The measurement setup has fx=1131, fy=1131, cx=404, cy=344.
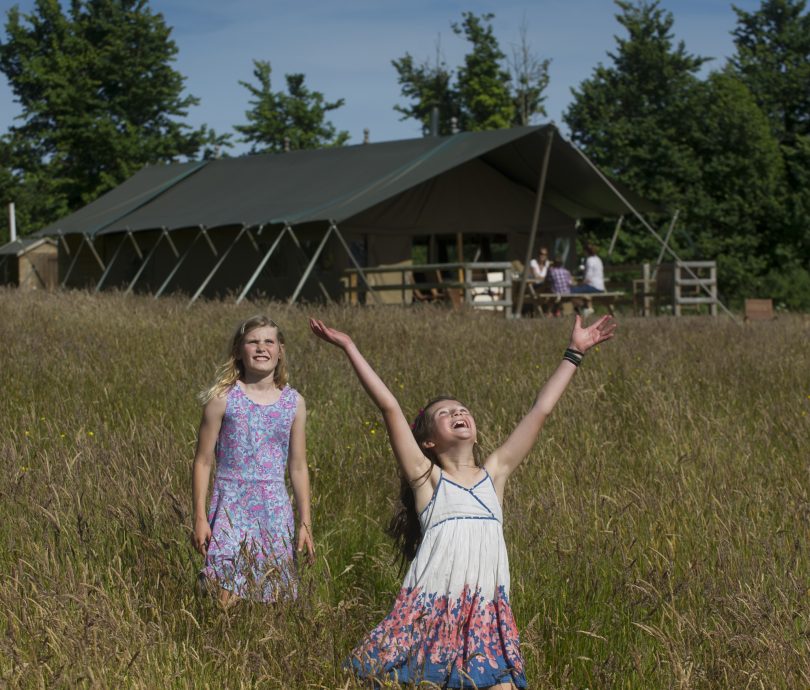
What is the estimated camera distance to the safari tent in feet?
62.4

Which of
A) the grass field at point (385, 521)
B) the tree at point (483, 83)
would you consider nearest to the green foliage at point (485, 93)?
the tree at point (483, 83)

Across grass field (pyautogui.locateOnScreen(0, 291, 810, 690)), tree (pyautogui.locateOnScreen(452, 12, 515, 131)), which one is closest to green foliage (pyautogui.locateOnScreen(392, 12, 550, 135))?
tree (pyautogui.locateOnScreen(452, 12, 515, 131))

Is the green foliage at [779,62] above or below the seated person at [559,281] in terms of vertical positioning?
above

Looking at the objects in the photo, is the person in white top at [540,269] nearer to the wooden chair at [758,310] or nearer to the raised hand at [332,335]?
the wooden chair at [758,310]

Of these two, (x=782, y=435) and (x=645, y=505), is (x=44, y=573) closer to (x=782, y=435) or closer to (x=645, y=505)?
(x=645, y=505)

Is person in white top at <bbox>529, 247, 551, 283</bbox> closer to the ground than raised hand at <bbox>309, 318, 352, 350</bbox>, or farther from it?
farther from it

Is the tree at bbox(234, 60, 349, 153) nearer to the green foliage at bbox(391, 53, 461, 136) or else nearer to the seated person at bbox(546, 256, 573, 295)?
the green foliage at bbox(391, 53, 461, 136)

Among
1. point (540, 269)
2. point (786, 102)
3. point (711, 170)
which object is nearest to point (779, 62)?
point (786, 102)

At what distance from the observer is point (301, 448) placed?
3.82 m

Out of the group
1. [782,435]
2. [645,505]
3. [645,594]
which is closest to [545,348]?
[782,435]

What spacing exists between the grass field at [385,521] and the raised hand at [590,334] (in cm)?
66

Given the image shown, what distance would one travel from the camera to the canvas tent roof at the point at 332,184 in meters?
18.6

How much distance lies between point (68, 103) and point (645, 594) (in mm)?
40813

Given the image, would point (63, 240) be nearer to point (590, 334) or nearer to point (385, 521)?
point (385, 521)
